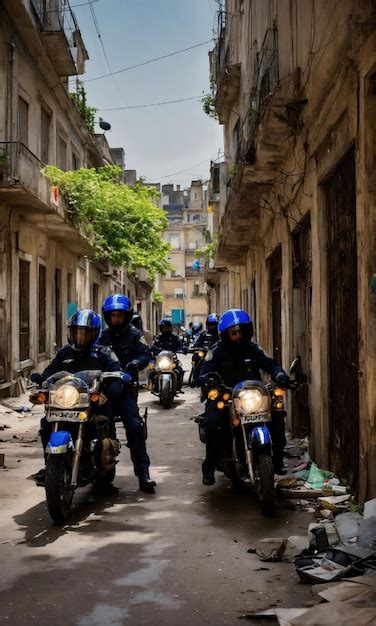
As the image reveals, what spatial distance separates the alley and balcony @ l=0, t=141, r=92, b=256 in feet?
26.8

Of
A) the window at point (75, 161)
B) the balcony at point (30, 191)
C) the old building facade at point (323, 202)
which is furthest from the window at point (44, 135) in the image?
the old building facade at point (323, 202)

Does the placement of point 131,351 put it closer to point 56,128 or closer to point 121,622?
point 121,622

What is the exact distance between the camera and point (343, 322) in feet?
21.6

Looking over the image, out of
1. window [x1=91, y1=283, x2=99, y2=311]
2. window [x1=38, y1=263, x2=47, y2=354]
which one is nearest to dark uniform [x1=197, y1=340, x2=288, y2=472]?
window [x1=38, y1=263, x2=47, y2=354]

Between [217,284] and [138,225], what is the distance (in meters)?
13.6


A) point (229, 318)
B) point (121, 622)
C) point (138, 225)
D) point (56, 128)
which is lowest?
point (121, 622)

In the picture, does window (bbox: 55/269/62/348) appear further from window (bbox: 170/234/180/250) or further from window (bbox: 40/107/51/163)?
window (bbox: 170/234/180/250)

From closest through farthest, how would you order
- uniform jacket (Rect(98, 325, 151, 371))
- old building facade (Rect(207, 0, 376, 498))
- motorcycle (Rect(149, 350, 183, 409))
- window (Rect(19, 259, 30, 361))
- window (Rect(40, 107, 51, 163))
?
old building facade (Rect(207, 0, 376, 498)) → uniform jacket (Rect(98, 325, 151, 371)) → motorcycle (Rect(149, 350, 183, 409)) → window (Rect(19, 259, 30, 361)) → window (Rect(40, 107, 51, 163))

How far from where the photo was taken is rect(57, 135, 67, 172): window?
21.7 meters

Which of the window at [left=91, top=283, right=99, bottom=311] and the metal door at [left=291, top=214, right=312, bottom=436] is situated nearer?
the metal door at [left=291, top=214, right=312, bottom=436]

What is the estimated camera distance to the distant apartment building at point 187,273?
73.8 m

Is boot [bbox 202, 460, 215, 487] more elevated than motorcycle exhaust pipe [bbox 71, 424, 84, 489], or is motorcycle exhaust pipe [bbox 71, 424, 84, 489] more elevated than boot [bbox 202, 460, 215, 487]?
motorcycle exhaust pipe [bbox 71, 424, 84, 489]

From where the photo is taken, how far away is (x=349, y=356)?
634 cm

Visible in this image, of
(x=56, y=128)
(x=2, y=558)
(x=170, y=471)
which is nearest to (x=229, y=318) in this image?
(x=170, y=471)
